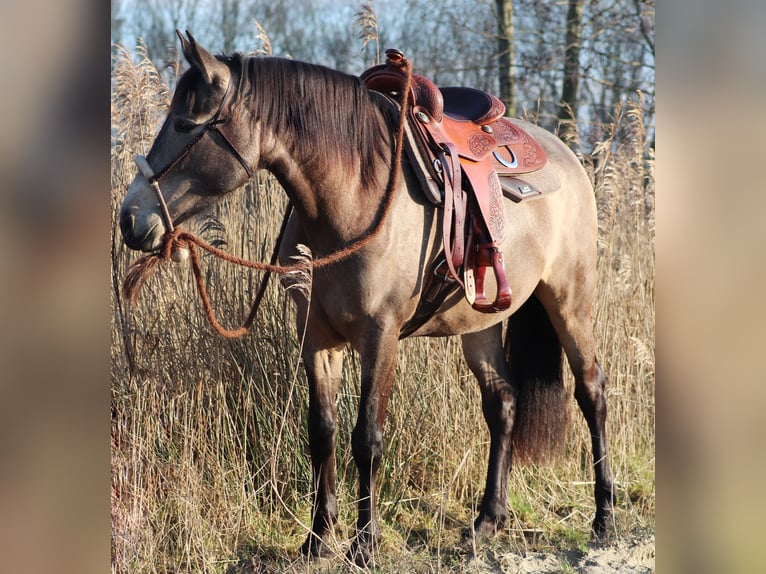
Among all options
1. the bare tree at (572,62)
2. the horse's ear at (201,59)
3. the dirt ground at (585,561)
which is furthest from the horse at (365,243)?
the bare tree at (572,62)

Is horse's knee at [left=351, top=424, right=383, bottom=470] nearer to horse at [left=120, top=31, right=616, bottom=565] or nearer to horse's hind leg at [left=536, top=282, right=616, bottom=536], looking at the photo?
horse at [left=120, top=31, right=616, bottom=565]

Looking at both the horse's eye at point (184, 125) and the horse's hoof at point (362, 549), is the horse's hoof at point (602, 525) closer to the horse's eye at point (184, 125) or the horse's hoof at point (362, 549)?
the horse's hoof at point (362, 549)

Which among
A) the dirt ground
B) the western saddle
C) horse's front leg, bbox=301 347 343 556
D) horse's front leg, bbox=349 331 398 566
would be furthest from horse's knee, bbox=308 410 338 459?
the dirt ground

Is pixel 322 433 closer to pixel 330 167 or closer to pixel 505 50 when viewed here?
pixel 330 167

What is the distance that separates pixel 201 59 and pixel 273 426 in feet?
5.90

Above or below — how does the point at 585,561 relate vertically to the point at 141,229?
below

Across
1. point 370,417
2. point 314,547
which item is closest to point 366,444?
point 370,417

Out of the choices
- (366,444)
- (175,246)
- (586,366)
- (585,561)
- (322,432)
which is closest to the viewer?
(175,246)

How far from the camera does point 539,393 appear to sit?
380cm

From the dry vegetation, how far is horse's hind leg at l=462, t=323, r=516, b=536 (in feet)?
0.38

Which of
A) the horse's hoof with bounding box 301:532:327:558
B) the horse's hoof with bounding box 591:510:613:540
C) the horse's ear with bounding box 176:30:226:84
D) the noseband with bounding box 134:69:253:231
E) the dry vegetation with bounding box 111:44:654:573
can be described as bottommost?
the horse's hoof with bounding box 591:510:613:540

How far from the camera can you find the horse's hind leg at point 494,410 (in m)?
3.71

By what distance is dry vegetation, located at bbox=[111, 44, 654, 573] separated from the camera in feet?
11.1
